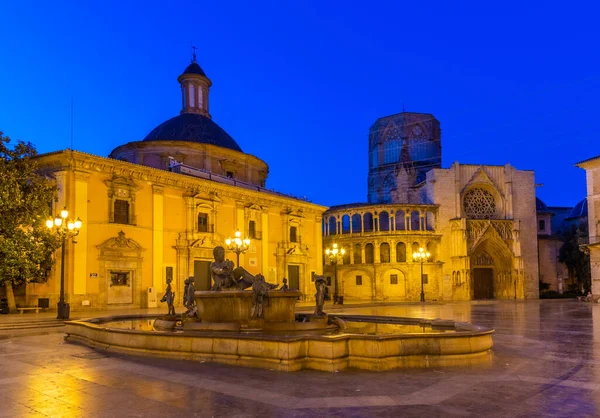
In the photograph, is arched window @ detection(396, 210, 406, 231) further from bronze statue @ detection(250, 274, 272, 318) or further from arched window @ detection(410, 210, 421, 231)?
bronze statue @ detection(250, 274, 272, 318)

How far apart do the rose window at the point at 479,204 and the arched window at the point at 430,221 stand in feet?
13.6

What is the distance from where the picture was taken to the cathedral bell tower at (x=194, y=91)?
45000 millimetres

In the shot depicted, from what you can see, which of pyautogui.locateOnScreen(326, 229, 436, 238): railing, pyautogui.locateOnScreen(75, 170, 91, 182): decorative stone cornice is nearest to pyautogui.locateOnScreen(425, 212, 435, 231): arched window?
pyautogui.locateOnScreen(326, 229, 436, 238): railing

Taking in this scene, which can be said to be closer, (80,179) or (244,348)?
(244,348)

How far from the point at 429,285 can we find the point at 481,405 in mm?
42893

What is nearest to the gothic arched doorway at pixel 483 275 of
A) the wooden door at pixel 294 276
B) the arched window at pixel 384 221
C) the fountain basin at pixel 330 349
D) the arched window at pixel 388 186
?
the arched window at pixel 384 221

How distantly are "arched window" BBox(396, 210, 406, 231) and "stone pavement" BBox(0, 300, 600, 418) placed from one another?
39.3m

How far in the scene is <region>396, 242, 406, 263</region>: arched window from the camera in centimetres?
4819

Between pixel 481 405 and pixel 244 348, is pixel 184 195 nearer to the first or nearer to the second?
pixel 244 348

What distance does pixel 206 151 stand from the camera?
1523 inches

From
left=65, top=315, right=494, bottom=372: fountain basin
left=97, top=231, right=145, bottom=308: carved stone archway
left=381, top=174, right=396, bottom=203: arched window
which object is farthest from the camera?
left=381, top=174, right=396, bottom=203: arched window

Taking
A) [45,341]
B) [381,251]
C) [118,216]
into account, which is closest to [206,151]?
[118,216]

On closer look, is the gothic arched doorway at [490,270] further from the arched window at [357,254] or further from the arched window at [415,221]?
the arched window at [357,254]

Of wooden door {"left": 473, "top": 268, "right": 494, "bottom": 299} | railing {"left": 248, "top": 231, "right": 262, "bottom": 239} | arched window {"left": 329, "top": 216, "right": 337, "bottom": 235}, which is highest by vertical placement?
arched window {"left": 329, "top": 216, "right": 337, "bottom": 235}
